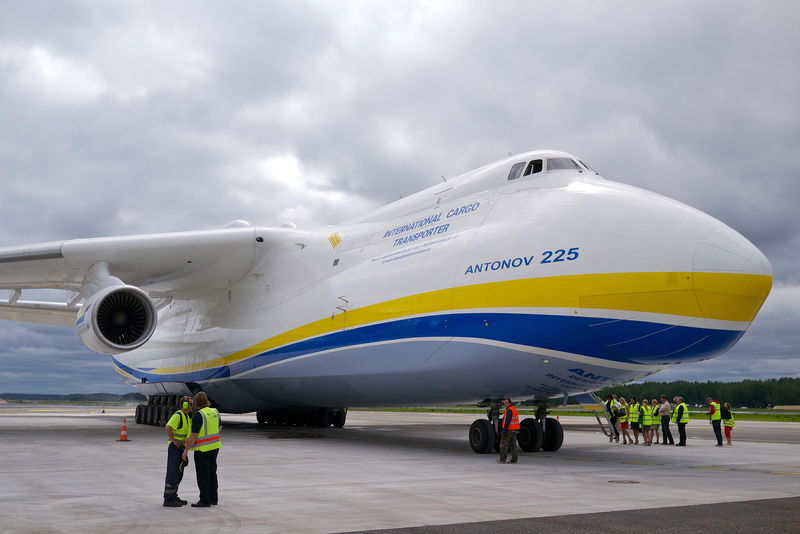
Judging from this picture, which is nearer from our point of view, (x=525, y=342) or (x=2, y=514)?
(x=2, y=514)

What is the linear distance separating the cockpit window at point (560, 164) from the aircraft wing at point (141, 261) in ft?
27.0

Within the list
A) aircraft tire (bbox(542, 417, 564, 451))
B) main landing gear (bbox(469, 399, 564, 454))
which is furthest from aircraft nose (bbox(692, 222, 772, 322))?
aircraft tire (bbox(542, 417, 564, 451))

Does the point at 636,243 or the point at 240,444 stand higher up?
the point at 636,243

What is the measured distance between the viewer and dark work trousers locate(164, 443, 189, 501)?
7.03m

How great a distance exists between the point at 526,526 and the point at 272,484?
365cm

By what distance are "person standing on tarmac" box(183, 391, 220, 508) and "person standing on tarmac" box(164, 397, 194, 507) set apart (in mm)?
102

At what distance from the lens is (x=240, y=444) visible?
1495 cm

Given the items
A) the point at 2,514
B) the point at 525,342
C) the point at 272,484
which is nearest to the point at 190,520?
the point at 2,514

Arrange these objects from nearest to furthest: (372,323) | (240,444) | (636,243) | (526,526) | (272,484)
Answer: (526,526) → (272,484) → (636,243) → (372,323) → (240,444)

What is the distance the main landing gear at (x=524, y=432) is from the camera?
41.1 feet

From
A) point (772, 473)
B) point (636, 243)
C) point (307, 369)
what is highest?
point (636, 243)

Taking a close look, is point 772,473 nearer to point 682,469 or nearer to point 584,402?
point 682,469

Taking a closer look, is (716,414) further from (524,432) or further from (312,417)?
(312,417)

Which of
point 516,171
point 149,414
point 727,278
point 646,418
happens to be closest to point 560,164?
point 516,171
